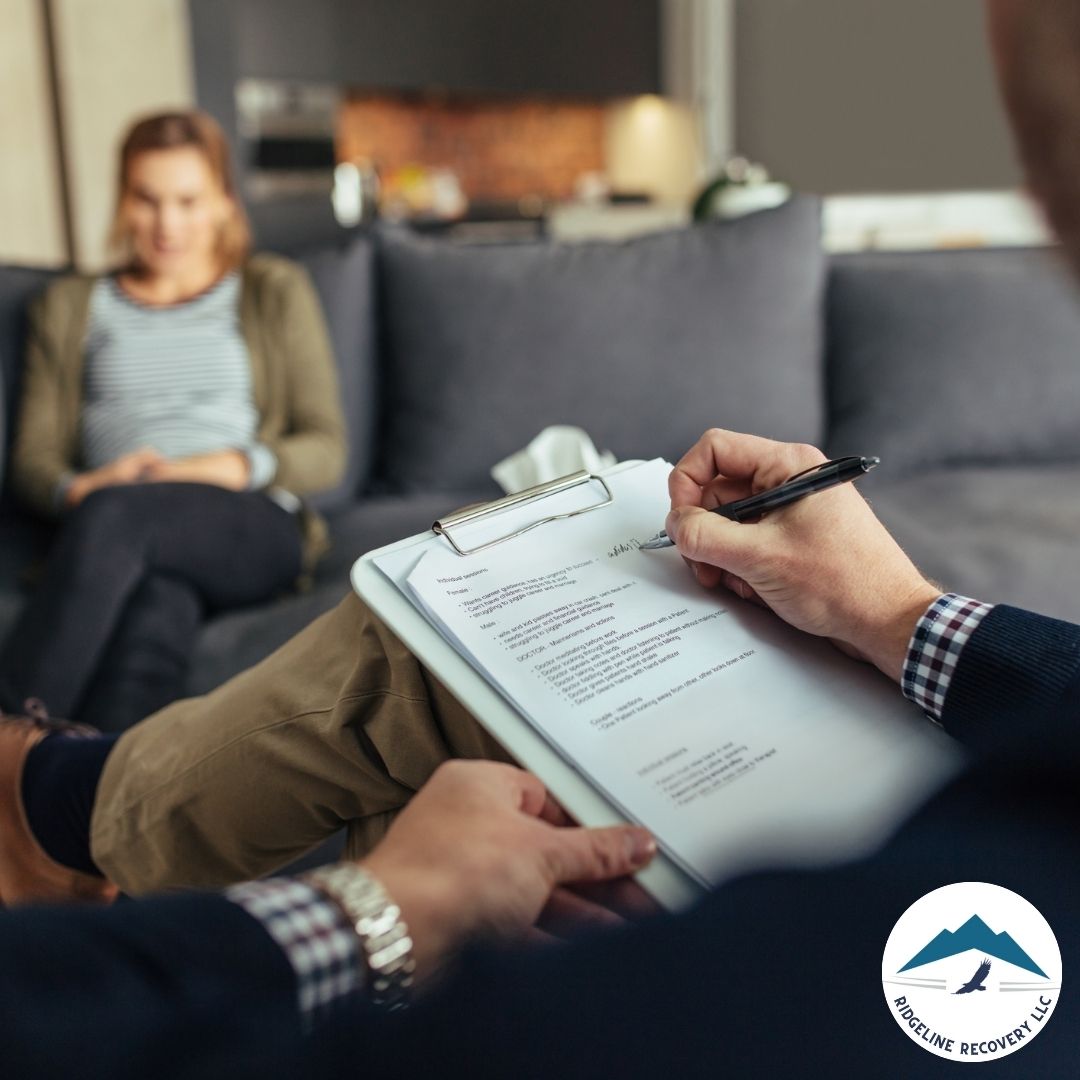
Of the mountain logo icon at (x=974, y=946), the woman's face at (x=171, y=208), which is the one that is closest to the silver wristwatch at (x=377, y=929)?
the mountain logo icon at (x=974, y=946)

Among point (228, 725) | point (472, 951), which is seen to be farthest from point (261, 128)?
point (472, 951)

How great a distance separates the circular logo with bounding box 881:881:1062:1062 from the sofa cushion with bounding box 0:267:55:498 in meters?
1.69

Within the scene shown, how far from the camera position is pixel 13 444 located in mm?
1764

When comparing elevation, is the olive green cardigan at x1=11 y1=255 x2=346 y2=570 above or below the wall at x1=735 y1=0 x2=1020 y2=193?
below

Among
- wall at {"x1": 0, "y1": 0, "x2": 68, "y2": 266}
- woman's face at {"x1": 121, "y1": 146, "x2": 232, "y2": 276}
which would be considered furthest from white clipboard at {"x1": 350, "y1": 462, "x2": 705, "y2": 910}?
wall at {"x1": 0, "y1": 0, "x2": 68, "y2": 266}

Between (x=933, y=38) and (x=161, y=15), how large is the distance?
316 centimetres

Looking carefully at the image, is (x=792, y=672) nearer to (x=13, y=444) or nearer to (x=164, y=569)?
(x=164, y=569)

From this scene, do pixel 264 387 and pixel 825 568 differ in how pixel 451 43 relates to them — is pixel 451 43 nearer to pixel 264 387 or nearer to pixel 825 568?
pixel 264 387

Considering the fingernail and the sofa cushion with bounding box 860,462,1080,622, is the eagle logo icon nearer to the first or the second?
the fingernail

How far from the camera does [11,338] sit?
1.80 metres

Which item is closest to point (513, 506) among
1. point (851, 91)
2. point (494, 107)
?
point (851, 91)

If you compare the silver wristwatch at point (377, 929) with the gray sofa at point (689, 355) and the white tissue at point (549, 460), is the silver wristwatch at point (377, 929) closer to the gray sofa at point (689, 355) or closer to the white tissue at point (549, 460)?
the white tissue at point (549, 460)

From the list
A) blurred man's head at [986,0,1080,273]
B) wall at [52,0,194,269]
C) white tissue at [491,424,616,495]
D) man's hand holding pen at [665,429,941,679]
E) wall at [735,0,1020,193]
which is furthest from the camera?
wall at [735,0,1020,193]

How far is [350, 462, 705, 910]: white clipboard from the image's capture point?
0.53m
